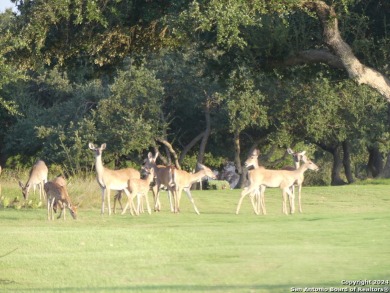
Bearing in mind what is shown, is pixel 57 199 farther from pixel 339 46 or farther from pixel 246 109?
pixel 246 109

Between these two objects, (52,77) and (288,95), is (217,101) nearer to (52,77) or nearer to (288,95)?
(288,95)

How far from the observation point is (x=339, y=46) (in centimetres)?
2445

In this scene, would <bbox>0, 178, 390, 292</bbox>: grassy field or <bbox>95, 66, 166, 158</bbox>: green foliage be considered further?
<bbox>95, 66, 166, 158</bbox>: green foliage

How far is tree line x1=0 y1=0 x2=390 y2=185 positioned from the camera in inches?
915

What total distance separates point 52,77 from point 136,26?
125ft

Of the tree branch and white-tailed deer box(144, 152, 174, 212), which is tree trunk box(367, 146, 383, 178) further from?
the tree branch

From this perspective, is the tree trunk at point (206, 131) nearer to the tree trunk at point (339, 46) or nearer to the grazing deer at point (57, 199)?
the tree trunk at point (339, 46)

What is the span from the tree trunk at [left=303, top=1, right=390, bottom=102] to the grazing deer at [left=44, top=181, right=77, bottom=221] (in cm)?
703

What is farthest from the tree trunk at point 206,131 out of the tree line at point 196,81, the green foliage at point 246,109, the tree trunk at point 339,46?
the tree trunk at point 339,46

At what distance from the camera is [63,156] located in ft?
178

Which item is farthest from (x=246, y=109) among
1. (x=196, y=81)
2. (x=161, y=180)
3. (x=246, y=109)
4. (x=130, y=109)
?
(x=161, y=180)

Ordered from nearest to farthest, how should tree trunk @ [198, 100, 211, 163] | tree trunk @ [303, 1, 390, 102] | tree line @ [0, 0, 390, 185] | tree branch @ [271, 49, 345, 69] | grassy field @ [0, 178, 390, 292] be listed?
grassy field @ [0, 178, 390, 292] → tree line @ [0, 0, 390, 185] → tree trunk @ [303, 1, 390, 102] → tree branch @ [271, 49, 345, 69] → tree trunk @ [198, 100, 211, 163]

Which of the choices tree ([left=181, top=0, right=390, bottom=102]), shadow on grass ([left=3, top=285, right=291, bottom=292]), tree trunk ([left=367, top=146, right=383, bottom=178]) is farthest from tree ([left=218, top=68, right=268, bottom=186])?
shadow on grass ([left=3, top=285, right=291, bottom=292])

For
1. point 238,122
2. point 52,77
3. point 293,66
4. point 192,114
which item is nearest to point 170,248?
point 293,66
